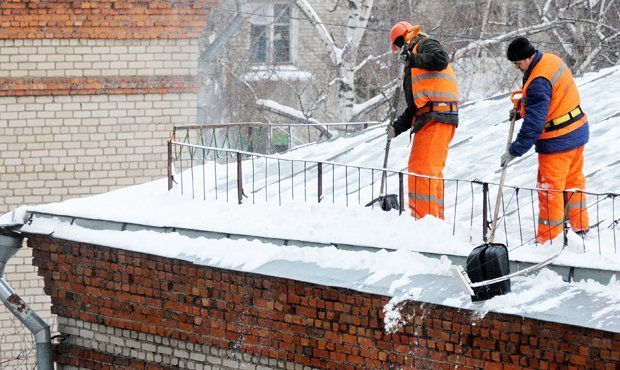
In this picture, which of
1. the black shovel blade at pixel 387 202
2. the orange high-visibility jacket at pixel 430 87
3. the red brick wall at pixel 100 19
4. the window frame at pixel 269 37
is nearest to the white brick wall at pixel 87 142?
the red brick wall at pixel 100 19

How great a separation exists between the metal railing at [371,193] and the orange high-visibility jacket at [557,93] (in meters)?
0.43

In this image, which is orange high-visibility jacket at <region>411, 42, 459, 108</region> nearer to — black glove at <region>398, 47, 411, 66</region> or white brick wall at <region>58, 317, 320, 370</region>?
black glove at <region>398, 47, 411, 66</region>

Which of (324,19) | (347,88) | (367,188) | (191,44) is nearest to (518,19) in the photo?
(324,19)

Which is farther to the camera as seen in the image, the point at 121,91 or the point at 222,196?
the point at 121,91

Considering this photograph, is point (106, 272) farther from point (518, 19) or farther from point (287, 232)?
point (518, 19)

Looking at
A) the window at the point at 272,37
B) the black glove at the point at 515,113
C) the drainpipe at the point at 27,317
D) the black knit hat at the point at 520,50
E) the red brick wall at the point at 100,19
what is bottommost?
the drainpipe at the point at 27,317

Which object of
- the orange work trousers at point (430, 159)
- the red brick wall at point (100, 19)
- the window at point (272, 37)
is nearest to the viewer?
the orange work trousers at point (430, 159)

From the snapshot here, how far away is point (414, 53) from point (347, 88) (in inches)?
460

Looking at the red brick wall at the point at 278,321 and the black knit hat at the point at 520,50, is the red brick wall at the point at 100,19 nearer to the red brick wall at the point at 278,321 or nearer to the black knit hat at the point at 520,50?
the red brick wall at the point at 278,321

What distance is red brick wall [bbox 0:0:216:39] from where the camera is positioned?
48.1 ft

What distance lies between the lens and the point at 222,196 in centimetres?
1021

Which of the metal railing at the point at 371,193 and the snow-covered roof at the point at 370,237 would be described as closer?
the snow-covered roof at the point at 370,237

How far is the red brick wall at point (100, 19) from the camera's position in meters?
14.7

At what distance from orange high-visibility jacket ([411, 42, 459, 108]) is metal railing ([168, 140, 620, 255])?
20.8 inches
